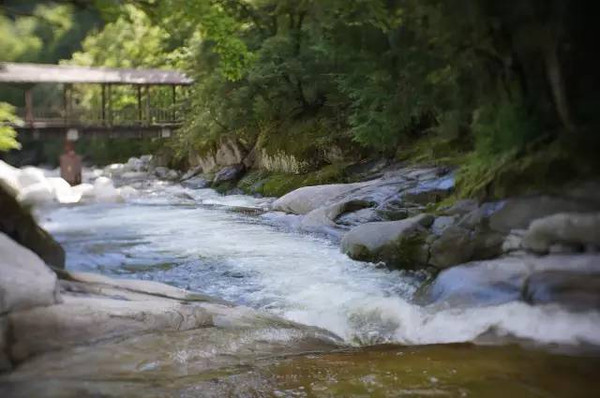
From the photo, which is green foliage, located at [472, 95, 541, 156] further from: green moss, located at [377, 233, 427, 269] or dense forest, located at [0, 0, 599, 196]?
green moss, located at [377, 233, 427, 269]

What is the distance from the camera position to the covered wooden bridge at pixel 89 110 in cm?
1920

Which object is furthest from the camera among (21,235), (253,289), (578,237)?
(253,289)

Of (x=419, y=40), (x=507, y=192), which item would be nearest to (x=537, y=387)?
(x=507, y=192)

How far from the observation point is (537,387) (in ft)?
11.1

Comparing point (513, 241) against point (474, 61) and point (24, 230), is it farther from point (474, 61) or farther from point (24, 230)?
point (24, 230)

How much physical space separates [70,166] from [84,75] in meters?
3.23

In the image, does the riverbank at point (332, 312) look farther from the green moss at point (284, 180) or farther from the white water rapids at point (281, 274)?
the green moss at point (284, 180)

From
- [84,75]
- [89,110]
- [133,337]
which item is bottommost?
[133,337]

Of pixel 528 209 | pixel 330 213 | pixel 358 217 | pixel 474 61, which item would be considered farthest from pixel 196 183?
pixel 528 209

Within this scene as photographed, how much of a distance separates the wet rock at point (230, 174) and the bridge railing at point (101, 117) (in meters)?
5.86

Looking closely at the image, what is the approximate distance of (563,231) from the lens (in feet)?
17.0

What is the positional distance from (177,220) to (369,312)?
A: 6.79 metres

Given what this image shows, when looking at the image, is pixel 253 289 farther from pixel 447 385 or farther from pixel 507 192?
pixel 447 385

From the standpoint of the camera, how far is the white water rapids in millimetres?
4723
